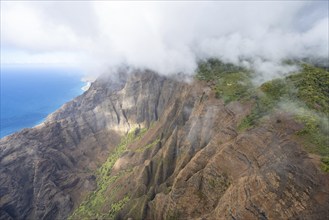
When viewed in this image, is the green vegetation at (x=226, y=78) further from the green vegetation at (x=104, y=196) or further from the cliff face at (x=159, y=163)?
the green vegetation at (x=104, y=196)

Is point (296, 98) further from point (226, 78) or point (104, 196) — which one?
point (104, 196)

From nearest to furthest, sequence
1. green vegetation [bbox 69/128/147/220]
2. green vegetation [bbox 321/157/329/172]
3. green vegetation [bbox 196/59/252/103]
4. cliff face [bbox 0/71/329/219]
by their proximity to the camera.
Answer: green vegetation [bbox 321/157/329/172], cliff face [bbox 0/71/329/219], green vegetation [bbox 196/59/252/103], green vegetation [bbox 69/128/147/220]

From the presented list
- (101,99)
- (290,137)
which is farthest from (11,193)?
(290,137)

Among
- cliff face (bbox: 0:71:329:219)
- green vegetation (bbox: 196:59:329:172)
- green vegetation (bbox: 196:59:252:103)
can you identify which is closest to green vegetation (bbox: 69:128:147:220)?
cliff face (bbox: 0:71:329:219)

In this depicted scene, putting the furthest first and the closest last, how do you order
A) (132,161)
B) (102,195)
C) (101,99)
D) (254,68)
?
1. (101,99)
2. (132,161)
3. (102,195)
4. (254,68)

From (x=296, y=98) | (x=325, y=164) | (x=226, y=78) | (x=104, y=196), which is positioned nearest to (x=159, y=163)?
(x=226, y=78)

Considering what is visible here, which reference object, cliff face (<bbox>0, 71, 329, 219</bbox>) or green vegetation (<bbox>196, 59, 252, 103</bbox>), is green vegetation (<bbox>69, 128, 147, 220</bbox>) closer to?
cliff face (<bbox>0, 71, 329, 219</bbox>)

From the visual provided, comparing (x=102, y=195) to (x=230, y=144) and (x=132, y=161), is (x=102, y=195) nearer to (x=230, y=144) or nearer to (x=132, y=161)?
(x=132, y=161)
